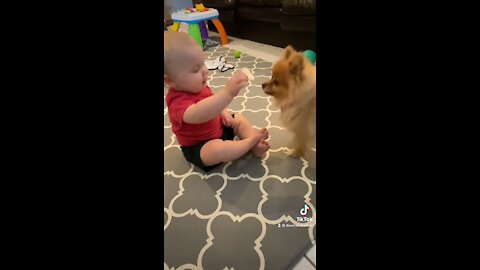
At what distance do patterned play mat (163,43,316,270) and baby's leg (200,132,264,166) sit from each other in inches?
3.4

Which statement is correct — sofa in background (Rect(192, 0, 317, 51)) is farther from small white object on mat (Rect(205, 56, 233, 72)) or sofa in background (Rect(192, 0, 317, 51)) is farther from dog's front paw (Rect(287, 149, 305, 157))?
dog's front paw (Rect(287, 149, 305, 157))

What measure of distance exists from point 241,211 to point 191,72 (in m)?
0.54

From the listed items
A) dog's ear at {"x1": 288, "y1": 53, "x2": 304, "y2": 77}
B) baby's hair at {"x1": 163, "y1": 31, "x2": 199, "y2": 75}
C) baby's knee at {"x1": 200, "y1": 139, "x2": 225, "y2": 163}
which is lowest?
baby's knee at {"x1": 200, "y1": 139, "x2": 225, "y2": 163}

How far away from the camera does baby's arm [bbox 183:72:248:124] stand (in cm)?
96

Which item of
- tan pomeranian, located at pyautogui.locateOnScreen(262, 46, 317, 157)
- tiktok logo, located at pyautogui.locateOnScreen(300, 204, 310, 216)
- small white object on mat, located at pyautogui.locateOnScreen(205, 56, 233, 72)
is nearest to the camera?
tiktok logo, located at pyautogui.locateOnScreen(300, 204, 310, 216)

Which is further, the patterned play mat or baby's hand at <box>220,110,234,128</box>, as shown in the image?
baby's hand at <box>220,110,234,128</box>

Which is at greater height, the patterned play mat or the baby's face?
the baby's face

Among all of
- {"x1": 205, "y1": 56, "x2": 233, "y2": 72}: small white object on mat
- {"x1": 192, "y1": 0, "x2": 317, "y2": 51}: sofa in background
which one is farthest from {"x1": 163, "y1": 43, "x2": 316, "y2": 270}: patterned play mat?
{"x1": 192, "y1": 0, "x2": 317, "y2": 51}: sofa in background

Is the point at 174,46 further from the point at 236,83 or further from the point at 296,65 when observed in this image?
the point at 296,65

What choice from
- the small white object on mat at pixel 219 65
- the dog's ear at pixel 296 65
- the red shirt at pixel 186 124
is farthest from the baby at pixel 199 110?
the small white object on mat at pixel 219 65
